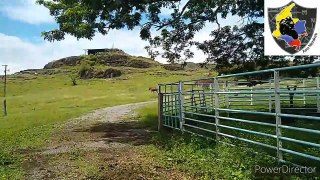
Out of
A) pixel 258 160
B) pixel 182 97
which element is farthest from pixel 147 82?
pixel 258 160

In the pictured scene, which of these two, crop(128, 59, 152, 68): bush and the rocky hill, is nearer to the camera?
crop(128, 59, 152, 68): bush

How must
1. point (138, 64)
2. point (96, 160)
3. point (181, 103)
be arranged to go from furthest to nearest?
point (138, 64), point (181, 103), point (96, 160)

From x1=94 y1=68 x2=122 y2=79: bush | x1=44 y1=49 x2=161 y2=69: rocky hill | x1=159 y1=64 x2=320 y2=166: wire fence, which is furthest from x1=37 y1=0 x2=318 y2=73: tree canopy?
x1=44 y1=49 x2=161 y2=69: rocky hill

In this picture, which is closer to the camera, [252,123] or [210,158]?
[210,158]

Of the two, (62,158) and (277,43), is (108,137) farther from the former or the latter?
(277,43)

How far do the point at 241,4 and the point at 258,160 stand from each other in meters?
10.2

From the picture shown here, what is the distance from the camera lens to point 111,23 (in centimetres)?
1548

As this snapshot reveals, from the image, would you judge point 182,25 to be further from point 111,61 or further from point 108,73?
point 111,61

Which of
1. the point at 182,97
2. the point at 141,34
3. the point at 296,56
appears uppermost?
the point at 141,34

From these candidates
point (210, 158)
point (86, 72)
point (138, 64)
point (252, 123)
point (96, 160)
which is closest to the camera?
point (210, 158)

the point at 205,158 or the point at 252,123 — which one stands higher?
the point at 252,123

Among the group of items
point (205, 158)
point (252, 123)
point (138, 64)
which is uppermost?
point (138, 64)

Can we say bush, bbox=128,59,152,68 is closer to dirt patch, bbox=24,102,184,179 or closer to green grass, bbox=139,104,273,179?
dirt patch, bbox=24,102,184,179

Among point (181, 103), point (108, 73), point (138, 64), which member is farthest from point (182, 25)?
point (138, 64)
